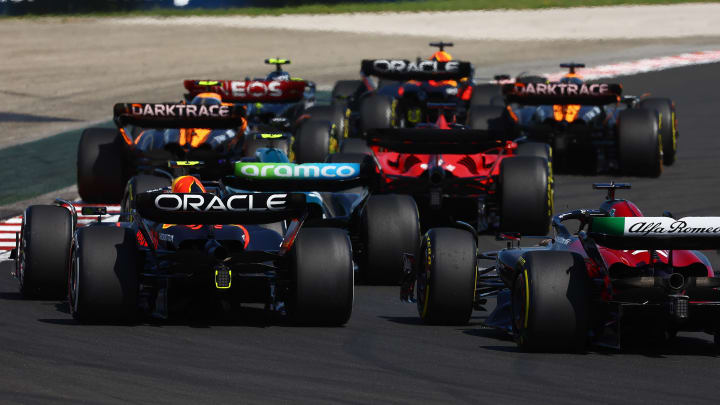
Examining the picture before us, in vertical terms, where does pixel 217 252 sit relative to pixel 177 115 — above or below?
above

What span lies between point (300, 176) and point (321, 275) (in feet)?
15.2

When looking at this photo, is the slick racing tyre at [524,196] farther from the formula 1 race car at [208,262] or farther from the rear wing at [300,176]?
the formula 1 race car at [208,262]

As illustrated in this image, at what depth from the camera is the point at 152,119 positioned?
73.3ft

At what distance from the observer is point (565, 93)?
25.7 m

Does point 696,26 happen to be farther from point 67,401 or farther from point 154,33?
point 67,401

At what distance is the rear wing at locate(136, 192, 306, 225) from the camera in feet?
42.2

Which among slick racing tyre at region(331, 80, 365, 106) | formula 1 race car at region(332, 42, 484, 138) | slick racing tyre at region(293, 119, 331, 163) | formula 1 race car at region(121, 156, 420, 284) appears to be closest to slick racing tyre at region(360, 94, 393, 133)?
formula 1 race car at region(332, 42, 484, 138)

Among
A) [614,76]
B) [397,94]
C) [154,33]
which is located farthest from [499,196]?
[154,33]

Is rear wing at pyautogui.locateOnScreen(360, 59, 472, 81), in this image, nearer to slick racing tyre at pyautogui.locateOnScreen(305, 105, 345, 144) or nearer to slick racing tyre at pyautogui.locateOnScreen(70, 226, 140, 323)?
slick racing tyre at pyautogui.locateOnScreen(305, 105, 345, 144)

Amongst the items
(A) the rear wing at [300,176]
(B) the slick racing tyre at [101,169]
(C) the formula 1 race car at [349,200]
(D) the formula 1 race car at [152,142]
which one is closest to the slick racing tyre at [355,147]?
(D) the formula 1 race car at [152,142]

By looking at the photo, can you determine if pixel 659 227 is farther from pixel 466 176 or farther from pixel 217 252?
pixel 466 176

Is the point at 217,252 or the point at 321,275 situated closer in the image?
the point at 321,275

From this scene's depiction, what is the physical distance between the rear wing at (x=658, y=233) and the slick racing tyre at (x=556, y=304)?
1.12 feet

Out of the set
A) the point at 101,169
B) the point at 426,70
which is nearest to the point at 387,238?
the point at 101,169
